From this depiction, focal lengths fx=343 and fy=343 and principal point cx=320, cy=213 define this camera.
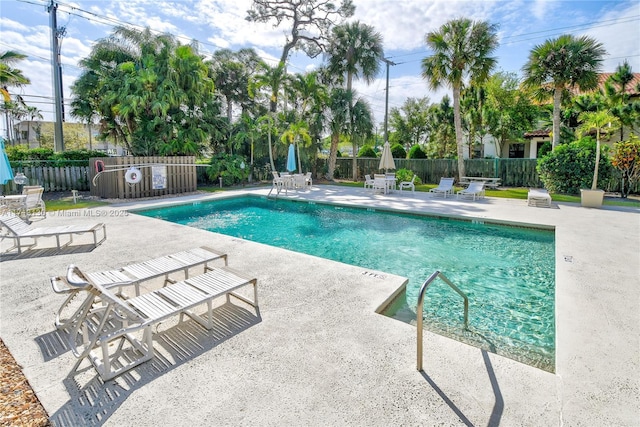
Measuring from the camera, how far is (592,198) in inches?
437

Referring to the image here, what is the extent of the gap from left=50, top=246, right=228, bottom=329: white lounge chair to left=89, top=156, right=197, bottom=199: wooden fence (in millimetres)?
10325

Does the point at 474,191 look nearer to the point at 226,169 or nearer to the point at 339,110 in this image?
the point at 339,110

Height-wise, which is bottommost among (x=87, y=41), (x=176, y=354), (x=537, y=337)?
(x=537, y=337)

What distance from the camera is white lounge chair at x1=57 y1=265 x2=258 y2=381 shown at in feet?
8.94

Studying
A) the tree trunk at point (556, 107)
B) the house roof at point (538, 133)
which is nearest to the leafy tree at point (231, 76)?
the tree trunk at point (556, 107)

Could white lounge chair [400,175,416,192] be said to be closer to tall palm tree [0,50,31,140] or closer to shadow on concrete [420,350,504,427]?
shadow on concrete [420,350,504,427]

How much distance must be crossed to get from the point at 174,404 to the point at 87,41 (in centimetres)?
2100

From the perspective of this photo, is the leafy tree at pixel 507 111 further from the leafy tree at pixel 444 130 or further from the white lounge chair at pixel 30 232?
the white lounge chair at pixel 30 232

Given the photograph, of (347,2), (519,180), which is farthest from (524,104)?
(347,2)

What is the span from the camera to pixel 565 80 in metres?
14.3

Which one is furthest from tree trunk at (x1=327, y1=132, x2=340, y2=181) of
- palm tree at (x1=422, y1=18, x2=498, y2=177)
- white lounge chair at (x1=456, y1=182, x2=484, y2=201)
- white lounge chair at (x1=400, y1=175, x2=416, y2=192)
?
white lounge chair at (x1=456, y1=182, x2=484, y2=201)

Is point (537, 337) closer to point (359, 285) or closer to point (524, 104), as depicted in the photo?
point (359, 285)

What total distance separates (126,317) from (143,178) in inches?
491

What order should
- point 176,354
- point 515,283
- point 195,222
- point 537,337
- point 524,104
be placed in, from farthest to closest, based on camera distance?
point 524,104 → point 195,222 → point 515,283 → point 537,337 → point 176,354
